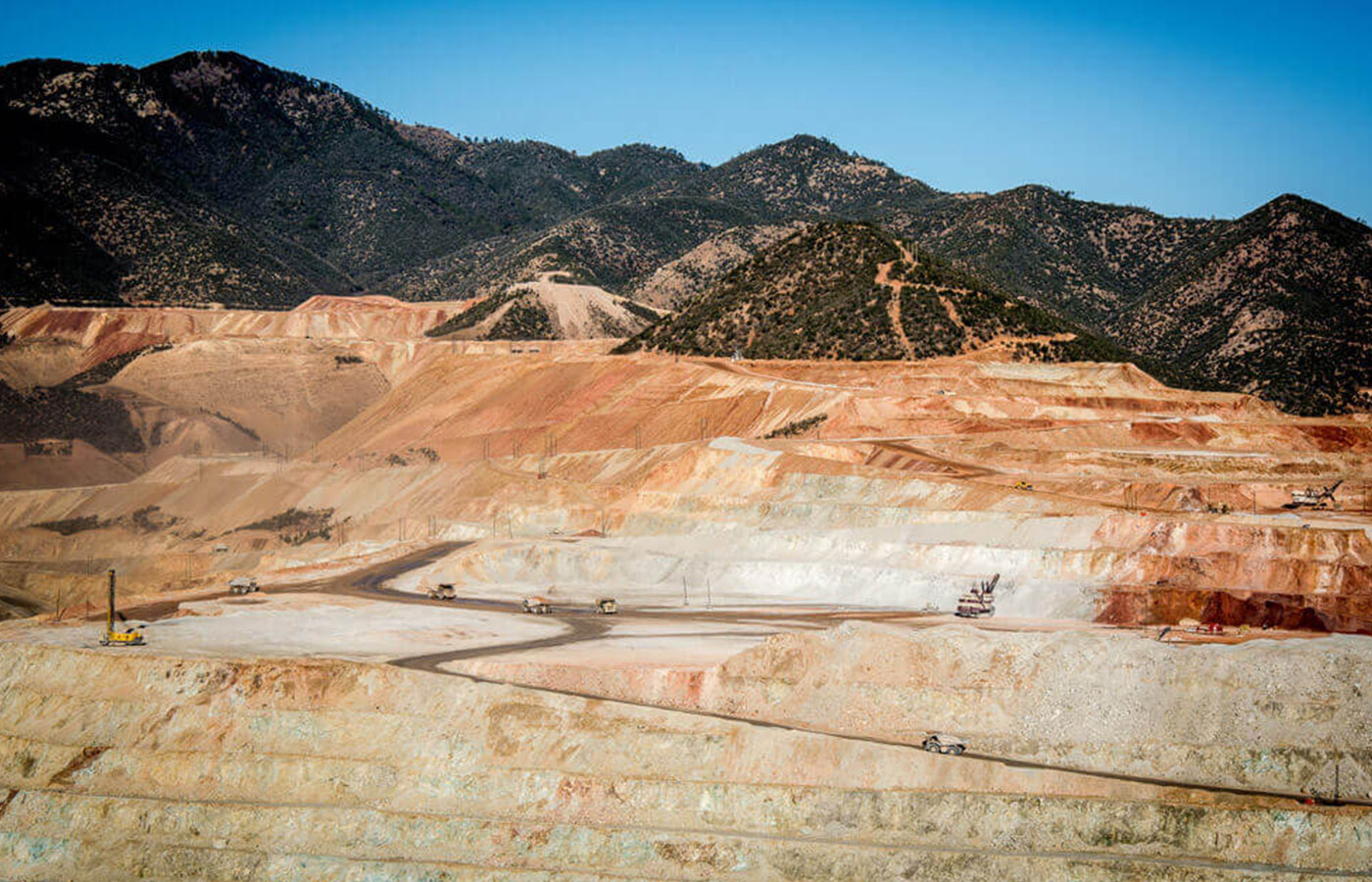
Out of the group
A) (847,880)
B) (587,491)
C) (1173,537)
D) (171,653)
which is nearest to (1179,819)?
(847,880)

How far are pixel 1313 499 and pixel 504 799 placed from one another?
54.4 metres

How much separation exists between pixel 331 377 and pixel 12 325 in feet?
160

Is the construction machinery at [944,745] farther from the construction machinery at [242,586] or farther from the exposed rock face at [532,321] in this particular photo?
the exposed rock face at [532,321]

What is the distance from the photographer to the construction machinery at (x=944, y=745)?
40.4 meters

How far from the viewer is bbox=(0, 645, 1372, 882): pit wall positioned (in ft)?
118

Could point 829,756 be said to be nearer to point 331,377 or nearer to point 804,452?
point 804,452

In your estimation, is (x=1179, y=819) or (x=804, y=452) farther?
(x=804, y=452)

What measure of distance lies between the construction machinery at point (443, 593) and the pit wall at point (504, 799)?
75.3 ft

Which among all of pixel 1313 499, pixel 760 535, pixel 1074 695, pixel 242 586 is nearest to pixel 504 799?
pixel 1074 695

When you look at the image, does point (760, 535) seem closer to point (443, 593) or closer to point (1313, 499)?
point (443, 593)

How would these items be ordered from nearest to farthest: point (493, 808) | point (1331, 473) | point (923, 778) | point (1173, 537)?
1. point (923, 778)
2. point (493, 808)
3. point (1173, 537)
4. point (1331, 473)


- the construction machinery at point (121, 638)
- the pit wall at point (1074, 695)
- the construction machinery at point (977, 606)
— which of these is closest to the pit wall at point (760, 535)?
the construction machinery at point (977, 606)

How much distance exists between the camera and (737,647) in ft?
184

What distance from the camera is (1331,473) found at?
85562mm
